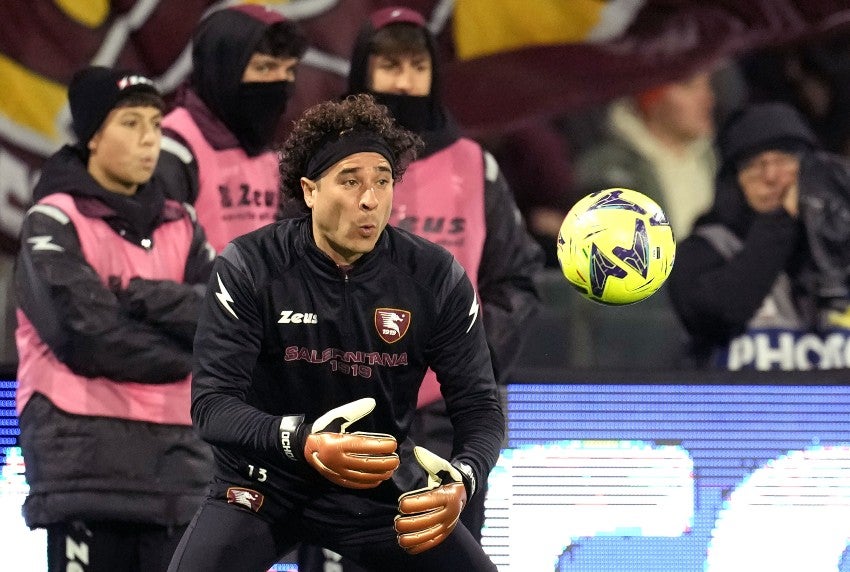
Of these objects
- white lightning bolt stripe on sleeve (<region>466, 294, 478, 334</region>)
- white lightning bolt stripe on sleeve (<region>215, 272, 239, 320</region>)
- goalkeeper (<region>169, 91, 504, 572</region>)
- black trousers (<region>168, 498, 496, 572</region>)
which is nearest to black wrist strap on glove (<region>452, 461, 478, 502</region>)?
goalkeeper (<region>169, 91, 504, 572</region>)

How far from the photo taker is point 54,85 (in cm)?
675

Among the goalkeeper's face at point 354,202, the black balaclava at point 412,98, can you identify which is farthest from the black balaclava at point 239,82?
the goalkeeper's face at point 354,202

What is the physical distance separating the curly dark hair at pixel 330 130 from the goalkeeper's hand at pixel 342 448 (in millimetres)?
749

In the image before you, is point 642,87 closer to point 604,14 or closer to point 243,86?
point 604,14

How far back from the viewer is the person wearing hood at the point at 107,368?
4457 mm

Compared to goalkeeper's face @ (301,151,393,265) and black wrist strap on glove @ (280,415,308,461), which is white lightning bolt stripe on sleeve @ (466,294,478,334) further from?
black wrist strap on glove @ (280,415,308,461)

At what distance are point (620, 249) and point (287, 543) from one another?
4.13 feet

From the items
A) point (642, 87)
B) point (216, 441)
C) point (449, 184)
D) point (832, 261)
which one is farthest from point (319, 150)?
point (642, 87)

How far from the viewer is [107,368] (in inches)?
177

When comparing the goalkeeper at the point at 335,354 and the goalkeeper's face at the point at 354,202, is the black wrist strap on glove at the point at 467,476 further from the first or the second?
the goalkeeper's face at the point at 354,202

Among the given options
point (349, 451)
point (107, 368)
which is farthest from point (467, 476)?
point (107, 368)

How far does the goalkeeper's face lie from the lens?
3846 mm

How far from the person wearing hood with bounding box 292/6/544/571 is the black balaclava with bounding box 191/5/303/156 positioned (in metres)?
0.30

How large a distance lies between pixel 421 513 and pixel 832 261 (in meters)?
3.00
